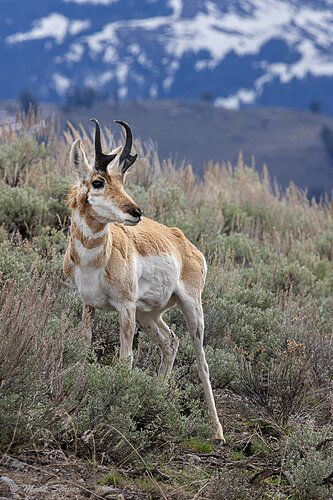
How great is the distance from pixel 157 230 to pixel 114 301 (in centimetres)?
99

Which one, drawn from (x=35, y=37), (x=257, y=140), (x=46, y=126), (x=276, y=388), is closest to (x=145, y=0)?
(x=35, y=37)

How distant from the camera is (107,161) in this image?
682 centimetres

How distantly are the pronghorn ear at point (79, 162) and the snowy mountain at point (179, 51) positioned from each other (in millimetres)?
105202

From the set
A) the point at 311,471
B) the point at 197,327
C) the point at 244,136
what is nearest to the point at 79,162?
the point at 197,327

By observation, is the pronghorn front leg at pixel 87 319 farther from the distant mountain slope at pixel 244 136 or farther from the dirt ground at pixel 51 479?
the distant mountain slope at pixel 244 136

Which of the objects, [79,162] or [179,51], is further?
[179,51]

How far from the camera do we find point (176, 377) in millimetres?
A: 7895

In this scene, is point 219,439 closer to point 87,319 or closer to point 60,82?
point 87,319

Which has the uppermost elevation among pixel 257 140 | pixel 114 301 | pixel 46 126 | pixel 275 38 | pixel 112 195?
pixel 112 195

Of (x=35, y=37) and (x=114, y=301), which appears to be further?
(x=35, y=37)

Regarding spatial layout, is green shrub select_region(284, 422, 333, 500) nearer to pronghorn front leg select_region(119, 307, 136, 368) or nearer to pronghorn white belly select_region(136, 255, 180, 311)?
pronghorn front leg select_region(119, 307, 136, 368)

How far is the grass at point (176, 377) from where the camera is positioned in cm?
563

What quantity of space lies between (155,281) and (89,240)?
0.64 m

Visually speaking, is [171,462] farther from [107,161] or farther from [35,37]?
[35,37]
